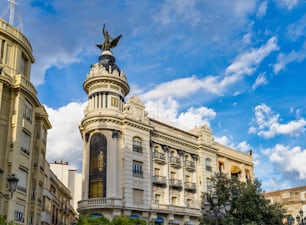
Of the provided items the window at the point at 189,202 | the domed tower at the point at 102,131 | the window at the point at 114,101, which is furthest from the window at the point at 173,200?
the window at the point at 114,101

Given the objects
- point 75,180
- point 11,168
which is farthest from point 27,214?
point 75,180

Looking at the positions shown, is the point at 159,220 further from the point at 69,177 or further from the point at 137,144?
the point at 69,177

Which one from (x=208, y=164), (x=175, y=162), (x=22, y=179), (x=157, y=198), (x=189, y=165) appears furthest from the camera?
(x=208, y=164)


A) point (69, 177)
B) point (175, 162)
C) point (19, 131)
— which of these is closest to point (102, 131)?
point (175, 162)

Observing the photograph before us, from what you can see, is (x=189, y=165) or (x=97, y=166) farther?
(x=189, y=165)

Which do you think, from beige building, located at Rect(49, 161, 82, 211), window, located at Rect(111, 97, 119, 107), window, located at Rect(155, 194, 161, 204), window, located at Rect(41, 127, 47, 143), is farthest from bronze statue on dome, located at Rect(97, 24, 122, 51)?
beige building, located at Rect(49, 161, 82, 211)

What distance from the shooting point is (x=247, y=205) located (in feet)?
102

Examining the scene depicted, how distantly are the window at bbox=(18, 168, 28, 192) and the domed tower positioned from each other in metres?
8.41

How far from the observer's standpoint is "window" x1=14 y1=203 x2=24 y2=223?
26508 mm

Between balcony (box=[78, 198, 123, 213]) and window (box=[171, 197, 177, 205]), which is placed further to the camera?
window (box=[171, 197, 177, 205])

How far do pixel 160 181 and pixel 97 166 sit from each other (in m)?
6.68

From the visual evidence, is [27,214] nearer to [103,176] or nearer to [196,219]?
[103,176]

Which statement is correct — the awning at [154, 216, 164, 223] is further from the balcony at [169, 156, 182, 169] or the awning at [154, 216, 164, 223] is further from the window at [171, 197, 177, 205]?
the balcony at [169, 156, 182, 169]

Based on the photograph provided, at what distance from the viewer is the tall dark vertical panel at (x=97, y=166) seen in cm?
3581
